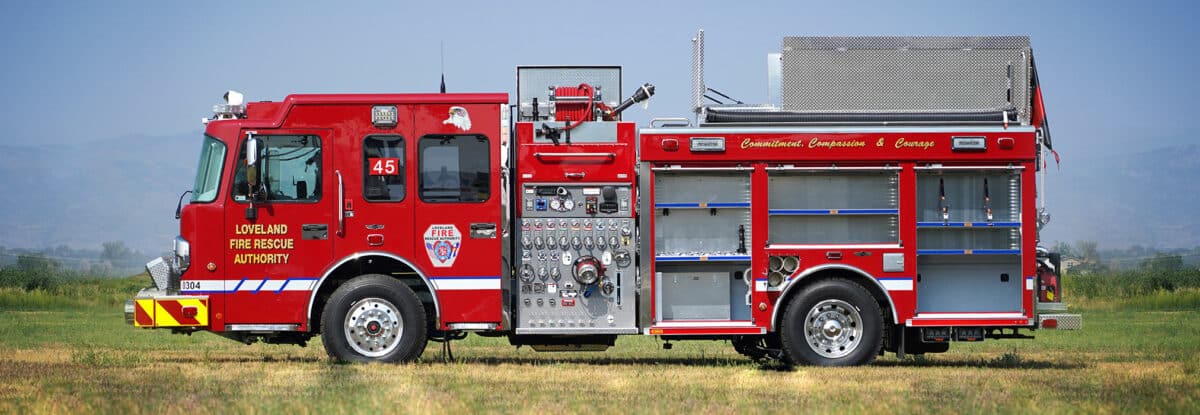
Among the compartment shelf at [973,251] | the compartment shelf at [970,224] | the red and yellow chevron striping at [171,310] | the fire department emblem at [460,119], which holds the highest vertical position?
the fire department emblem at [460,119]

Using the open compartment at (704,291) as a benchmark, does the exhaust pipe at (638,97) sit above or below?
above

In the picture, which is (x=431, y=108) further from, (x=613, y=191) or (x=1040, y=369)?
(x=1040, y=369)

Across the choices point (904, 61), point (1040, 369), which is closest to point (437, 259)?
point (904, 61)

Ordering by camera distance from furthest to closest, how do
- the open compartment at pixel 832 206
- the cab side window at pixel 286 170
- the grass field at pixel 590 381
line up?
the open compartment at pixel 832 206
the cab side window at pixel 286 170
the grass field at pixel 590 381

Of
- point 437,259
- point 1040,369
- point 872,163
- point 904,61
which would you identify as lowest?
point 1040,369

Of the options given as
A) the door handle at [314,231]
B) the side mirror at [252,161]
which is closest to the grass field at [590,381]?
the door handle at [314,231]

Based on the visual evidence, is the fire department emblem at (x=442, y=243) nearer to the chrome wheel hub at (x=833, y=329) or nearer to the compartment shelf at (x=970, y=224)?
the chrome wheel hub at (x=833, y=329)

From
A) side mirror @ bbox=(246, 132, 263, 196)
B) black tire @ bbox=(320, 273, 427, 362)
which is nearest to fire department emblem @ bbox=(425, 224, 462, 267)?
black tire @ bbox=(320, 273, 427, 362)

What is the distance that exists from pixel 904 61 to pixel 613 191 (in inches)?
153

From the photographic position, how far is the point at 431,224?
15.6 metres

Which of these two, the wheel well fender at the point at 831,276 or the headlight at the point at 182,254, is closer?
the headlight at the point at 182,254

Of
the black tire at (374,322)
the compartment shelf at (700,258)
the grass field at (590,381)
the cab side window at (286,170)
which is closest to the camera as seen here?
the grass field at (590,381)

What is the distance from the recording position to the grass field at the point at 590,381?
37.8 feet

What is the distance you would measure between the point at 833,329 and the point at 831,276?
0.61m
